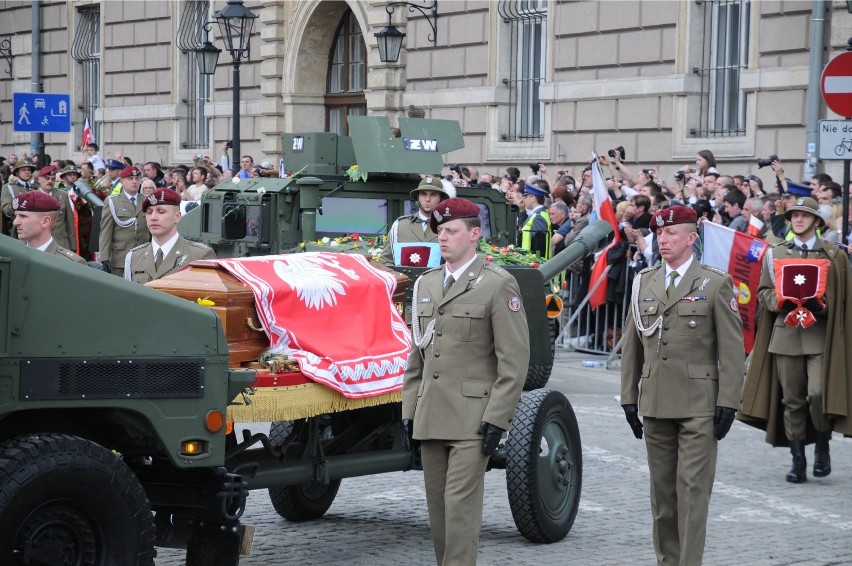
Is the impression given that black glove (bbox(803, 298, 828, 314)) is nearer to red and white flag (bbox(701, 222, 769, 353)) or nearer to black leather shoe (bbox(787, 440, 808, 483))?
black leather shoe (bbox(787, 440, 808, 483))

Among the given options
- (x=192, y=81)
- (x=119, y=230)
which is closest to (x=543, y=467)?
(x=119, y=230)

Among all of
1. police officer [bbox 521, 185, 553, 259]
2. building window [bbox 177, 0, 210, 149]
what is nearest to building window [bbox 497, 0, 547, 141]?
police officer [bbox 521, 185, 553, 259]

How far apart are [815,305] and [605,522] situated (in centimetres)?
239

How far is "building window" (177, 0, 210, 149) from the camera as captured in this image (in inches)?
1286

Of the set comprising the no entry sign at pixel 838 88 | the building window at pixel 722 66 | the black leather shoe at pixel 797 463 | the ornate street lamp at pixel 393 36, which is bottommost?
the black leather shoe at pixel 797 463

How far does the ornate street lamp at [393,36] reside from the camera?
2534cm

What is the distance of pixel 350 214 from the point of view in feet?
46.6

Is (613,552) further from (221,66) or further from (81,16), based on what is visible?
(81,16)

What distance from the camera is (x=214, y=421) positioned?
594 cm

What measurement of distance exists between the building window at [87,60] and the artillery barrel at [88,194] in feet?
50.3

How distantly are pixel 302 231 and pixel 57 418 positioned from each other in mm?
8308

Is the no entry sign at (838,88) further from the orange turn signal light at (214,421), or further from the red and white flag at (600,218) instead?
the orange turn signal light at (214,421)

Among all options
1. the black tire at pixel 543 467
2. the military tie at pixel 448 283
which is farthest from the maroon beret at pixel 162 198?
the military tie at pixel 448 283

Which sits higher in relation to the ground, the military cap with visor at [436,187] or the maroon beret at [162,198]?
the military cap with visor at [436,187]
